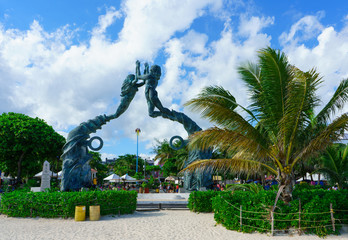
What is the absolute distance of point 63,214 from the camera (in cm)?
1161

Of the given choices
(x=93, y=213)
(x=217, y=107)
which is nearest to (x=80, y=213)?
(x=93, y=213)

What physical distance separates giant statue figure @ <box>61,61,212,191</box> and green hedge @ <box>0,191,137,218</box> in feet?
14.4

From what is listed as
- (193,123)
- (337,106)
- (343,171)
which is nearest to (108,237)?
(337,106)

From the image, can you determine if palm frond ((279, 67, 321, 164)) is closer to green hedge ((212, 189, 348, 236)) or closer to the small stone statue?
green hedge ((212, 189, 348, 236))

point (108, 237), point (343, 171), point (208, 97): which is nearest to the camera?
point (108, 237)

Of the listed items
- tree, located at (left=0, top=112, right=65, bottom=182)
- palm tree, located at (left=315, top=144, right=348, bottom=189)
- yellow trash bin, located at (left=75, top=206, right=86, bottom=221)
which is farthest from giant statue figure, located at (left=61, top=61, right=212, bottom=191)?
tree, located at (left=0, top=112, right=65, bottom=182)

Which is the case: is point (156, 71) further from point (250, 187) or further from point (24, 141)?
point (24, 141)

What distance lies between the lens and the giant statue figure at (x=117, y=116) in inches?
669

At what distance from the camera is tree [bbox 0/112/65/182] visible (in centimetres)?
2460

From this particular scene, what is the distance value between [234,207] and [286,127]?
3.20 m

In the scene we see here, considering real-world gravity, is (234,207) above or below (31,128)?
below

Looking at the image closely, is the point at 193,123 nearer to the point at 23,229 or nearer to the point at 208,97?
the point at 208,97

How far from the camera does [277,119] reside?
8.95m

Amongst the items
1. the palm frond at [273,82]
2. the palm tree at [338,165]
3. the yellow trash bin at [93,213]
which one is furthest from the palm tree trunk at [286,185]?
the palm tree at [338,165]
